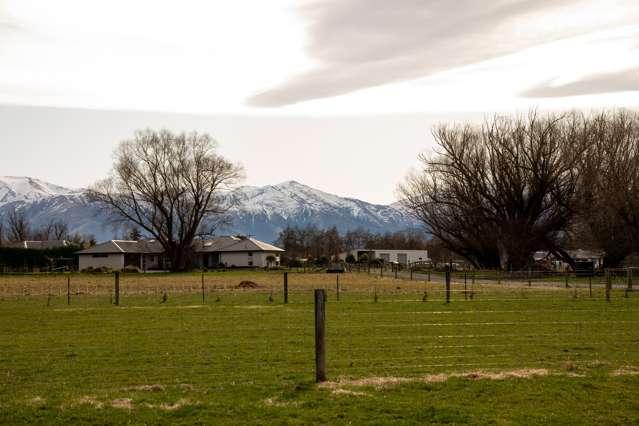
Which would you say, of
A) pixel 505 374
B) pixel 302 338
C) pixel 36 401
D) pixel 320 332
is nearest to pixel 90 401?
pixel 36 401

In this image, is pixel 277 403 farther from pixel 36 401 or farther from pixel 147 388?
pixel 36 401

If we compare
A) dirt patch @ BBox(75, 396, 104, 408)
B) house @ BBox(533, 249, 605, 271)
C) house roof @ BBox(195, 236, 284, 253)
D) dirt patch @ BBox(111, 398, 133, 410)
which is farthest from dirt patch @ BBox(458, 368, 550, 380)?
house roof @ BBox(195, 236, 284, 253)

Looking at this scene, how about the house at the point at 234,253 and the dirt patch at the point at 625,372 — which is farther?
the house at the point at 234,253

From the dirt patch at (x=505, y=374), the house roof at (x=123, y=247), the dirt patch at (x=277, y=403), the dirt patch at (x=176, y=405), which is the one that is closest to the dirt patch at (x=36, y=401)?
the dirt patch at (x=176, y=405)

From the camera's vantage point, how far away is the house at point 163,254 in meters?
109

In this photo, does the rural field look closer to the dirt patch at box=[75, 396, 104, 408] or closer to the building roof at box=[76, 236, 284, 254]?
the dirt patch at box=[75, 396, 104, 408]

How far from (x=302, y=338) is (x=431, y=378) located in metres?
6.39

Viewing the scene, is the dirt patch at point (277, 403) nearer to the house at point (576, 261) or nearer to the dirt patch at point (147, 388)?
the dirt patch at point (147, 388)

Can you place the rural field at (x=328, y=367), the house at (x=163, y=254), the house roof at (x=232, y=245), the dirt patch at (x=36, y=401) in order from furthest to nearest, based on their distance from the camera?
the house roof at (x=232, y=245), the house at (x=163, y=254), the dirt patch at (x=36, y=401), the rural field at (x=328, y=367)

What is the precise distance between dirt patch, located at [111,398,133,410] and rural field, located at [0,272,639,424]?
0.18ft

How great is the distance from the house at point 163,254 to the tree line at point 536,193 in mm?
40174

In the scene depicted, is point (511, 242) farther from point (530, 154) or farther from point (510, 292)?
point (510, 292)

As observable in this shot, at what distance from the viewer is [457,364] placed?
13.7m

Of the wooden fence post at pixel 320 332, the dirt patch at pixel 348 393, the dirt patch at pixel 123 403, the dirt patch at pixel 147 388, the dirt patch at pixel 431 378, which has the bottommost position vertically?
the dirt patch at pixel 123 403
